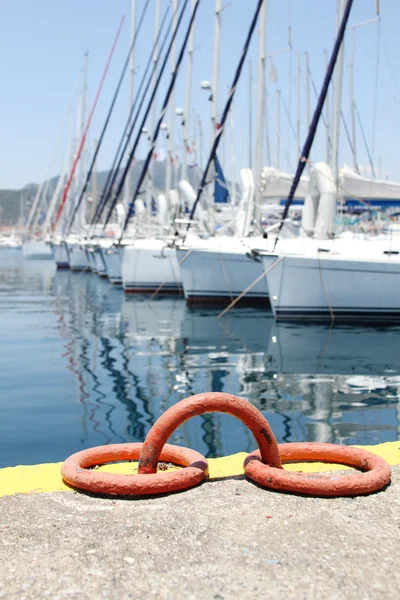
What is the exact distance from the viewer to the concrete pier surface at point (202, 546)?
2.71 metres

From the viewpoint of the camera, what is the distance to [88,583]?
2.75 metres

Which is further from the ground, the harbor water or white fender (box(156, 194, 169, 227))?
white fender (box(156, 194, 169, 227))

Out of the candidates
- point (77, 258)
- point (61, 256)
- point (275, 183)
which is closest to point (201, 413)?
point (275, 183)

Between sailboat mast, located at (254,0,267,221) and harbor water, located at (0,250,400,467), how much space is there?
150 inches

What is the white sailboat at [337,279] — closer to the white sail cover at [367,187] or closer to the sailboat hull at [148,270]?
the white sail cover at [367,187]

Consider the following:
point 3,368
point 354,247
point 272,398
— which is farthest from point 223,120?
point 272,398

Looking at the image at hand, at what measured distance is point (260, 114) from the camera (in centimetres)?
2102

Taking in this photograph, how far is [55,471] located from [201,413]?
3.18ft

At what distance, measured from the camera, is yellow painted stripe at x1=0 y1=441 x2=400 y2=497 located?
151 inches

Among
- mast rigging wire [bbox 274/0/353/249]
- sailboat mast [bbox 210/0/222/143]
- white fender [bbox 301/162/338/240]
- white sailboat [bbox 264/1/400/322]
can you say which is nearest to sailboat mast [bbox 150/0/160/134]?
sailboat mast [bbox 210/0/222/143]

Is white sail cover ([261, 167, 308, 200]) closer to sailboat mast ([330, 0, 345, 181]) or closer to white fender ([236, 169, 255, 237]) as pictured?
white fender ([236, 169, 255, 237])

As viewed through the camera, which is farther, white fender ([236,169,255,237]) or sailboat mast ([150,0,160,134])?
sailboat mast ([150,0,160,134])

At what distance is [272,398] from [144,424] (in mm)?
2116

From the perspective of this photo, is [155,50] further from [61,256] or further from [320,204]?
[61,256]
